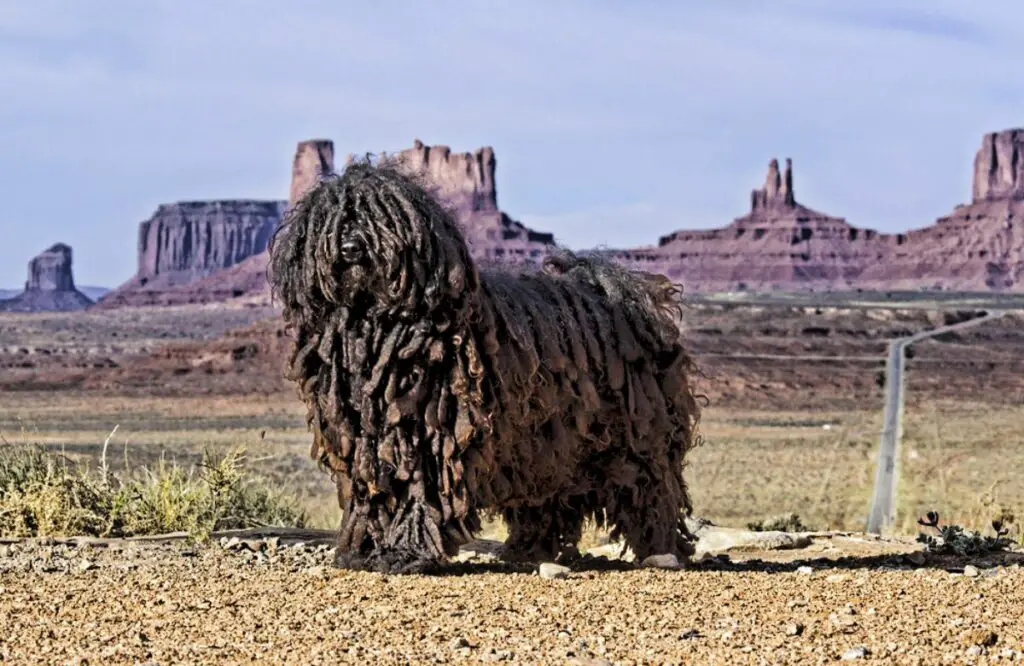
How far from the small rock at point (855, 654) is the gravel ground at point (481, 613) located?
0.02m

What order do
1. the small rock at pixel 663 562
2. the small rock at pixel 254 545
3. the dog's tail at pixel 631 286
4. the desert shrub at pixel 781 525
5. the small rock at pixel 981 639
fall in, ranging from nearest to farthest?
the small rock at pixel 981 639 → the small rock at pixel 663 562 → the small rock at pixel 254 545 → the dog's tail at pixel 631 286 → the desert shrub at pixel 781 525

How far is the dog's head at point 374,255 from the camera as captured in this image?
415 inches

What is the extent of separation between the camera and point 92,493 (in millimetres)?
13375

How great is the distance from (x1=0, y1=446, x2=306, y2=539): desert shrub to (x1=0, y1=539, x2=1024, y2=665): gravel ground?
3.95ft

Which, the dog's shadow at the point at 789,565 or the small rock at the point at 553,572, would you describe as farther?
the dog's shadow at the point at 789,565

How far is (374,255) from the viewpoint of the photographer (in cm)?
1052

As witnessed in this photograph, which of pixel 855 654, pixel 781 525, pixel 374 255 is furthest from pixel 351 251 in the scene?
pixel 781 525

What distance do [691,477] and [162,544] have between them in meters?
25.0

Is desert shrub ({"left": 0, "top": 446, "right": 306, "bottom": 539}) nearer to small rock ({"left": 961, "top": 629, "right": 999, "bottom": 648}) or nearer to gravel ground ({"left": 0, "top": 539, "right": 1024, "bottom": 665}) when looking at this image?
gravel ground ({"left": 0, "top": 539, "right": 1024, "bottom": 665})

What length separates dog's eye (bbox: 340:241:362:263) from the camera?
10.5 m

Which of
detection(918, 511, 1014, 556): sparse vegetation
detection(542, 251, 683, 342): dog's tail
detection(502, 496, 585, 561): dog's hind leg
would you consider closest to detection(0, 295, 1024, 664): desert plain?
detection(918, 511, 1014, 556): sparse vegetation

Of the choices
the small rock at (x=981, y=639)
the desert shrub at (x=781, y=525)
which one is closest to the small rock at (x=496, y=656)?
the small rock at (x=981, y=639)

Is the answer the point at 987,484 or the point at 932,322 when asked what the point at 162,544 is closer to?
the point at 987,484

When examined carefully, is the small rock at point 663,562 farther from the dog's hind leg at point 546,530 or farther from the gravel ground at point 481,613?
the dog's hind leg at point 546,530
